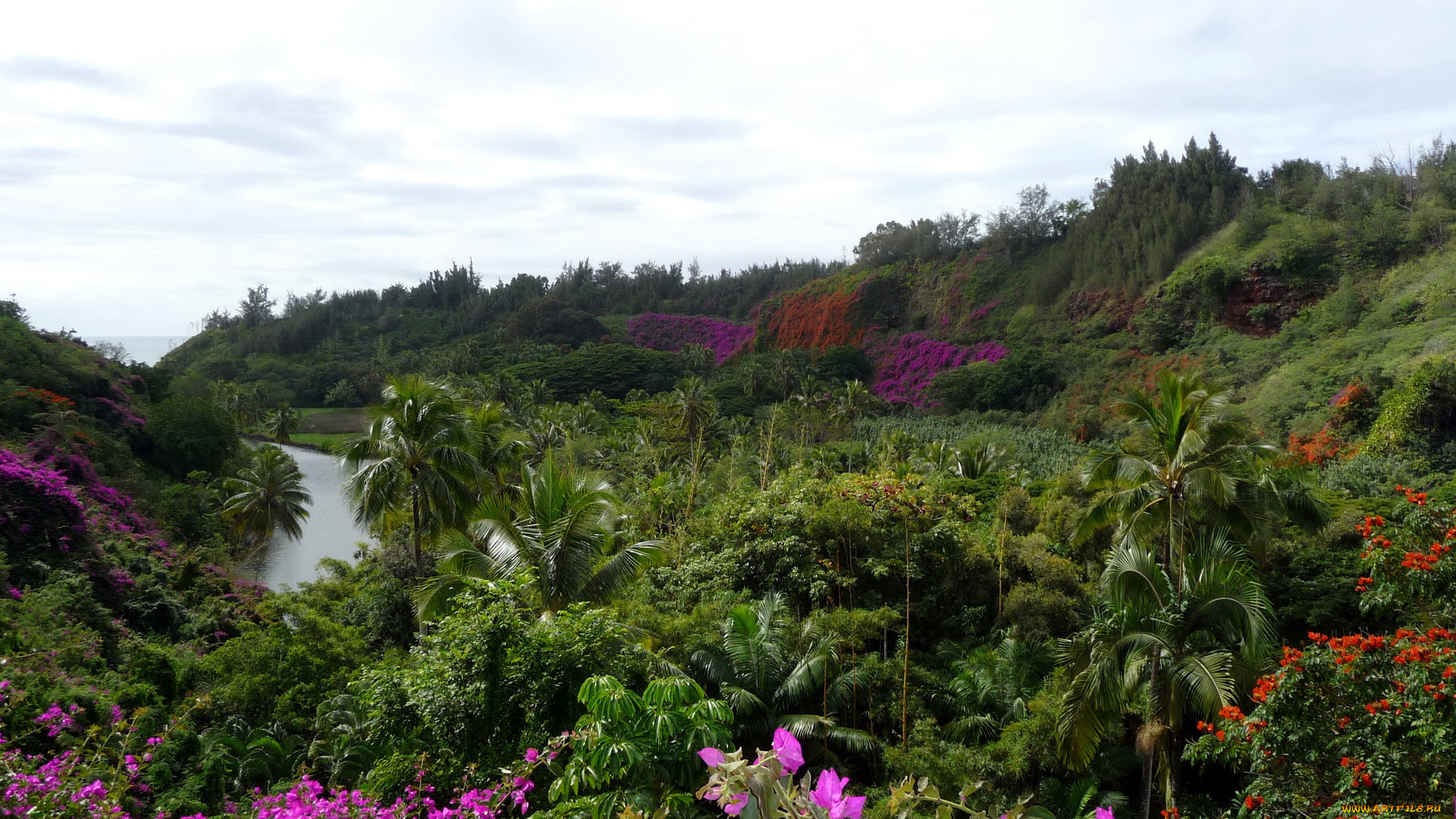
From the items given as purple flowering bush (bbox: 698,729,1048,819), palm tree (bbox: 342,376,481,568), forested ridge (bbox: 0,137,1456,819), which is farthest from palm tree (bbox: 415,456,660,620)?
purple flowering bush (bbox: 698,729,1048,819)

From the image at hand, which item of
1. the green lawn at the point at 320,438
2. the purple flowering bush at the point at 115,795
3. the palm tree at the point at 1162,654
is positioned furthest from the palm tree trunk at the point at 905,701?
the green lawn at the point at 320,438

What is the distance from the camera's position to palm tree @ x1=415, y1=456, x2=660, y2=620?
Answer: 11.3m

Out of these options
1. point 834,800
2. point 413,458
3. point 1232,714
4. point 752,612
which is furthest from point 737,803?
point 413,458

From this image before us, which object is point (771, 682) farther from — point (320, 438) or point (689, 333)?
point (689, 333)

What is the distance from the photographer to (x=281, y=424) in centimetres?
5334

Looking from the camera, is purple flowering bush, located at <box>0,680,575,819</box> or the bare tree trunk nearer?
purple flowering bush, located at <box>0,680,575,819</box>

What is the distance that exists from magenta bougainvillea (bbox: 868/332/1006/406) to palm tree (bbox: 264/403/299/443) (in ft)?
140

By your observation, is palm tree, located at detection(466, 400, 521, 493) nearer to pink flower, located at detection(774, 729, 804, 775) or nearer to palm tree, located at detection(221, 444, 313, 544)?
palm tree, located at detection(221, 444, 313, 544)

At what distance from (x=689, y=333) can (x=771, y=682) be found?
75.8 metres

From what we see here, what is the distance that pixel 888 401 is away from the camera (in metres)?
59.1

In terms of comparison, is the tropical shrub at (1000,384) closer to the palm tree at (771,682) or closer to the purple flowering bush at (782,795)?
the palm tree at (771,682)

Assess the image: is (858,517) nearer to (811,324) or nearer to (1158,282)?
(1158,282)

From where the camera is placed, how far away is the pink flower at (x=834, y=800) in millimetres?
1757

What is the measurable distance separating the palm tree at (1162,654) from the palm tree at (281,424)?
55.3 m
